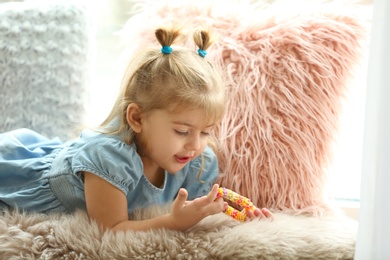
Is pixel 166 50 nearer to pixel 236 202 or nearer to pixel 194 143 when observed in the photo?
pixel 194 143

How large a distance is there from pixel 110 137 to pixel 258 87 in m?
0.37

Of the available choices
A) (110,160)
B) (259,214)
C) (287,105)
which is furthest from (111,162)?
(287,105)

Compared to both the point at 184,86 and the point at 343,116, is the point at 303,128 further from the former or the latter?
the point at 184,86

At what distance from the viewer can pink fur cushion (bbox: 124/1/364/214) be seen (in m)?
1.30

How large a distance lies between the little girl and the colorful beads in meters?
0.02

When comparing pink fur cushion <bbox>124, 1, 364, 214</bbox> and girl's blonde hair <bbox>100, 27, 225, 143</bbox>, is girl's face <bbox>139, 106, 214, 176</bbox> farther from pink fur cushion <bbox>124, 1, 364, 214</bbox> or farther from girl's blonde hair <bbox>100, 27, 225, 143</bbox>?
pink fur cushion <bbox>124, 1, 364, 214</bbox>

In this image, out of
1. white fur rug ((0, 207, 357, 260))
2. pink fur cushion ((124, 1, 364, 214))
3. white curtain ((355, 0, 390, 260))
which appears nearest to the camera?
white curtain ((355, 0, 390, 260))

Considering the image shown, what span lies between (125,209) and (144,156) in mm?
147

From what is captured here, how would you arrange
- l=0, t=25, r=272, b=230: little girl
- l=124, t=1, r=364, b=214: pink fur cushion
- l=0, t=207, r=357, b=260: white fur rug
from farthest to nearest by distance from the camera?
l=124, t=1, r=364, b=214: pink fur cushion < l=0, t=25, r=272, b=230: little girl < l=0, t=207, r=357, b=260: white fur rug

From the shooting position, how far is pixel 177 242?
1039mm

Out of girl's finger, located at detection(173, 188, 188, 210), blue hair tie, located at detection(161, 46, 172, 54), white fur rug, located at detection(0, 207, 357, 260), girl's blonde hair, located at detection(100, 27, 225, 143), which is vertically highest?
blue hair tie, located at detection(161, 46, 172, 54)

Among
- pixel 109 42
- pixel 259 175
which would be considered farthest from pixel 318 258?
pixel 109 42

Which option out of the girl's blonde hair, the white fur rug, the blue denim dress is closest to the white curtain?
the white fur rug

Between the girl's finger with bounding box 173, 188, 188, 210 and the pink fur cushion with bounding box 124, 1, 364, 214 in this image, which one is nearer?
the girl's finger with bounding box 173, 188, 188, 210
